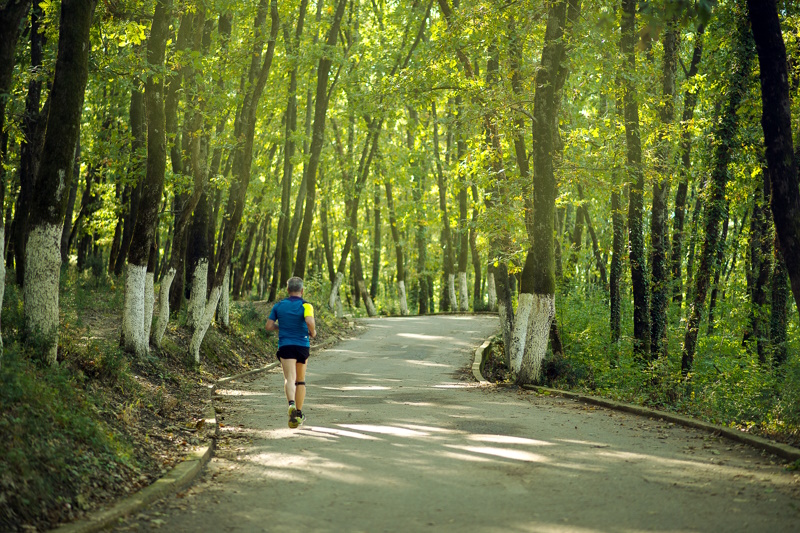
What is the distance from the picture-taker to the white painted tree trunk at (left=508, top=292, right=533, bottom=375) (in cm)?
1845

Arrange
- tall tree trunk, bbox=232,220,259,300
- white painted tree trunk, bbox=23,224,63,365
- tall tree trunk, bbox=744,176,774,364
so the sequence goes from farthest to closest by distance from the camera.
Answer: tall tree trunk, bbox=232,220,259,300, tall tree trunk, bbox=744,176,774,364, white painted tree trunk, bbox=23,224,63,365

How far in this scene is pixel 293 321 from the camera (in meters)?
11.1

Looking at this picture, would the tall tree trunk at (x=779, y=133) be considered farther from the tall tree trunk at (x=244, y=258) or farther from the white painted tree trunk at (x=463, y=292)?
the white painted tree trunk at (x=463, y=292)

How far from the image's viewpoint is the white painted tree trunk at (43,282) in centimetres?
957

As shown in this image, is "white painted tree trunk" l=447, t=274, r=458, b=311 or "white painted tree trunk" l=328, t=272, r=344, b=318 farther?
"white painted tree trunk" l=447, t=274, r=458, b=311

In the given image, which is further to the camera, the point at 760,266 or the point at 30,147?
the point at 760,266

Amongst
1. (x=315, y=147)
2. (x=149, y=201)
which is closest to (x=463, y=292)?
(x=315, y=147)

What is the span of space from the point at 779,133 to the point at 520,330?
9.50m

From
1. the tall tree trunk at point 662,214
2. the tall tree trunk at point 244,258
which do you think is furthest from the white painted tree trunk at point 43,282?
the tall tree trunk at point 244,258

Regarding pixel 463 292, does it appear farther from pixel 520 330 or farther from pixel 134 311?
pixel 134 311

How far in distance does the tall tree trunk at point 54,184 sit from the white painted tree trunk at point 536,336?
9.88 metres

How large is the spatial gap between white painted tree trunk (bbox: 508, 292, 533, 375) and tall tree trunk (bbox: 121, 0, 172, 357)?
862 cm

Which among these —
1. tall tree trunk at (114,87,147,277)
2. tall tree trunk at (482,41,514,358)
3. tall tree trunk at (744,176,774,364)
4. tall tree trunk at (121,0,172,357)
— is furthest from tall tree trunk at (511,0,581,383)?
tall tree trunk at (114,87,147,277)

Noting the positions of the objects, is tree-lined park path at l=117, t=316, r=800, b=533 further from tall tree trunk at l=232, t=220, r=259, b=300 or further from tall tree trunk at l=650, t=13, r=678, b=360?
tall tree trunk at l=232, t=220, r=259, b=300
